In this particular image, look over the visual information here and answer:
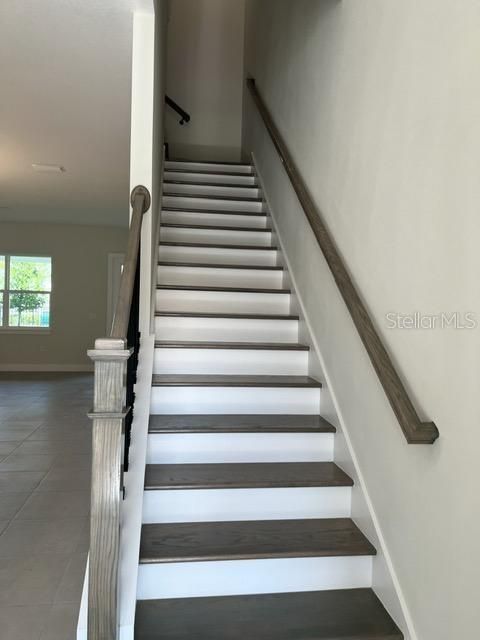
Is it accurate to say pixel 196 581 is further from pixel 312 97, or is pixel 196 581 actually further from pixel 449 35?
pixel 312 97

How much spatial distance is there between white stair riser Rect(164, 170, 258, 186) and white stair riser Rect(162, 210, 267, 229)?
2.37ft

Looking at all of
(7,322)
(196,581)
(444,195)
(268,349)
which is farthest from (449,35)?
(7,322)

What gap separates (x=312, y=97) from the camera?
2844 mm

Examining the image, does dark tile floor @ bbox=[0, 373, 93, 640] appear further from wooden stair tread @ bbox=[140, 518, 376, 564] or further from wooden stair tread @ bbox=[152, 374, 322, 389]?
wooden stair tread @ bbox=[152, 374, 322, 389]

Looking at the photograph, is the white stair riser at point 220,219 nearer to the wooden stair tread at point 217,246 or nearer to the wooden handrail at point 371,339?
the wooden stair tread at point 217,246

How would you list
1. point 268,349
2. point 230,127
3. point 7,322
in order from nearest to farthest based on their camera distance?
1. point 268,349
2. point 230,127
3. point 7,322

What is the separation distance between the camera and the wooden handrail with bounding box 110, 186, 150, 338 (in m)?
1.49

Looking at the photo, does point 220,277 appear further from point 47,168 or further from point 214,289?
point 47,168

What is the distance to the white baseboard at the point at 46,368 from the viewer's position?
8023 millimetres

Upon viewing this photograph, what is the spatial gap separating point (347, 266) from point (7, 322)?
24.6ft

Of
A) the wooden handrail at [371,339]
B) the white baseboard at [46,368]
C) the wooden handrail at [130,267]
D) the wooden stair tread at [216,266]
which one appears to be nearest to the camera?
the wooden handrail at [371,339]

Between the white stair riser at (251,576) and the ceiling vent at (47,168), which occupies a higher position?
the ceiling vent at (47,168)

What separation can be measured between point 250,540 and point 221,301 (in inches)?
66.3

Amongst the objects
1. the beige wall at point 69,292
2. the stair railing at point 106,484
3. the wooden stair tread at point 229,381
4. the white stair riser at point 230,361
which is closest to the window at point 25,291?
the beige wall at point 69,292
